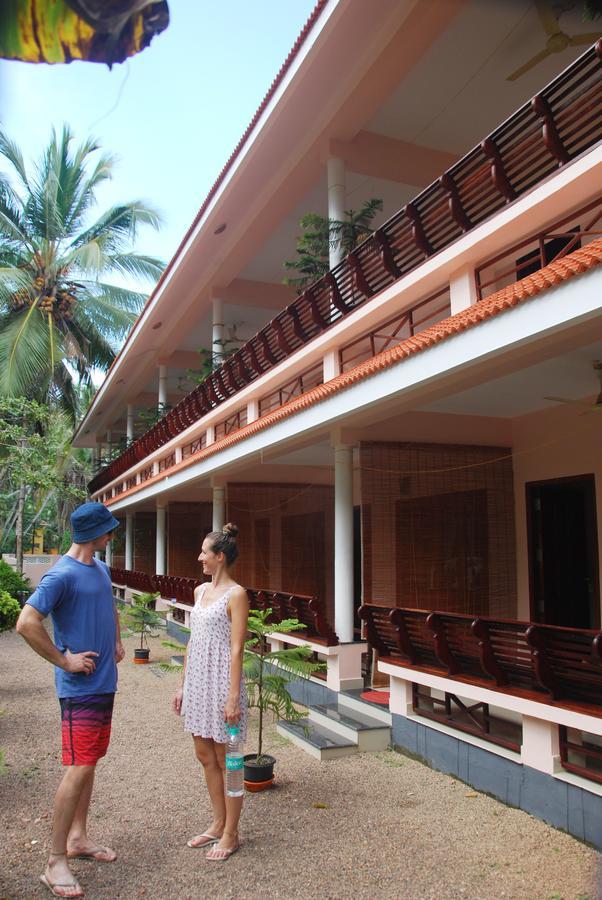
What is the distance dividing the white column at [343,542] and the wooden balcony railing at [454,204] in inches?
57.6

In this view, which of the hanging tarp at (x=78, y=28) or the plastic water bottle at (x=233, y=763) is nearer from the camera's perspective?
the hanging tarp at (x=78, y=28)

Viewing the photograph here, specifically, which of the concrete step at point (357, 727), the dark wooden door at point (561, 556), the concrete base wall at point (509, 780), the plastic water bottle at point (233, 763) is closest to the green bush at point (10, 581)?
the concrete step at point (357, 727)

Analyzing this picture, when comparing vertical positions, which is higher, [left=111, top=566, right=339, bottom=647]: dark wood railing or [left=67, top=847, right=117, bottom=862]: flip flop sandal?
[left=111, top=566, right=339, bottom=647]: dark wood railing

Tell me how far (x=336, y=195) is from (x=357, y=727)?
6027 millimetres

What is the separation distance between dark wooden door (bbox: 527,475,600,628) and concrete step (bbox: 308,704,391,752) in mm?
2616

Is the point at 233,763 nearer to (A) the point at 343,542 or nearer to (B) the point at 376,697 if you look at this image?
(B) the point at 376,697

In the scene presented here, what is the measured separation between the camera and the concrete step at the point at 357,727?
6.25 metres

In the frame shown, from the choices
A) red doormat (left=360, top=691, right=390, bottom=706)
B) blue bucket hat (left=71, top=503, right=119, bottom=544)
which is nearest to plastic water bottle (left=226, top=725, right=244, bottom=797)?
blue bucket hat (left=71, top=503, right=119, bottom=544)

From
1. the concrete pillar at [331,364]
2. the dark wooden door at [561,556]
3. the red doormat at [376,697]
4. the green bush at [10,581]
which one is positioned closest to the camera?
the red doormat at [376,697]

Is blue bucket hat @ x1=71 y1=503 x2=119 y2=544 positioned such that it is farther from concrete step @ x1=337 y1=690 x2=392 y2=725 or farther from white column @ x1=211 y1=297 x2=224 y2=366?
white column @ x1=211 y1=297 x2=224 y2=366

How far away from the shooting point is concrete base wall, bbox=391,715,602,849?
14.0ft

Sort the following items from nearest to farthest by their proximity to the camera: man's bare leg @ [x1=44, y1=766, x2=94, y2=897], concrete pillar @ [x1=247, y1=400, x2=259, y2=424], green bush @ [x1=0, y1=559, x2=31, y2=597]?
man's bare leg @ [x1=44, y1=766, x2=94, y2=897]
concrete pillar @ [x1=247, y1=400, x2=259, y2=424]
green bush @ [x1=0, y1=559, x2=31, y2=597]

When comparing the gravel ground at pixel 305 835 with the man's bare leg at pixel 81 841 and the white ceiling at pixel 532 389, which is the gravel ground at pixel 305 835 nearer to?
the man's bare leg at pixel 81 841

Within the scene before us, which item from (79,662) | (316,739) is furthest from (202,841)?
(316,739)
